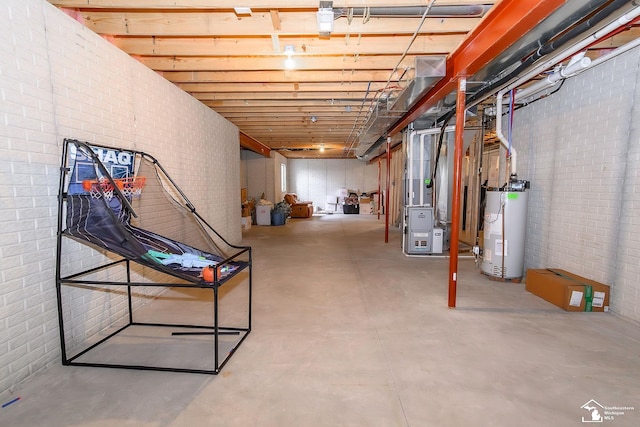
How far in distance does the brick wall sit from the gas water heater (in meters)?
4.45

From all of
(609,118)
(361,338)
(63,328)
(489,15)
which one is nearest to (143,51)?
(63,328)

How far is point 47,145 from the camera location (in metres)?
2.17

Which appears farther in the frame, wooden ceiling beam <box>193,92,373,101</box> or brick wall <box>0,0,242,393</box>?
wooden ceiling beam <box>193,92,373,101</box>

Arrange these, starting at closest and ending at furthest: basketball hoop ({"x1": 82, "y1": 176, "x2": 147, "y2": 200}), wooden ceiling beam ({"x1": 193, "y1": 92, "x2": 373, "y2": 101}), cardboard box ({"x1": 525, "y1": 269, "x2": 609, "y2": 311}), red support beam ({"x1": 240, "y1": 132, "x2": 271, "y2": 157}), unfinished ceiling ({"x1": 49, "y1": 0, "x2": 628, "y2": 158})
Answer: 1. basketball hoop ({"x1": 82, "y1": 176, "x2": 147, "y2": 200})
2. unfinished ceiling ({"x1": 49, "y1": 0, "x2": 628, "y2": 158})
3. cardboard box ({"x1": 525, "y1": 269, "x2": 609, "y2": 311})
4. wooden ceiling beam ({"x1": 193, "y1": 92, "x2": 373, "y2": 101})
5. red support beam ({"x1": 240, "y1": 132, "x2": 271, "y2": 157})

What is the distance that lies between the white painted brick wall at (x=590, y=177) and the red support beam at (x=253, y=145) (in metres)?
6.60

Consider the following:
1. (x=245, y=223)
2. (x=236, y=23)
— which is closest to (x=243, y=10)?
(x=236, y=23)

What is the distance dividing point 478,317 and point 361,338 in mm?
1281

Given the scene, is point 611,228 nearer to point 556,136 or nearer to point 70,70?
point 556,136

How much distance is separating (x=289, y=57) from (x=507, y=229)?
3489mm

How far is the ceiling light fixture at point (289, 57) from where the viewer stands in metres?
3.27

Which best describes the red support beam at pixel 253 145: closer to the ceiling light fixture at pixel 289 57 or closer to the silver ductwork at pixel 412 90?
the silver ductwork at pixel 412 90

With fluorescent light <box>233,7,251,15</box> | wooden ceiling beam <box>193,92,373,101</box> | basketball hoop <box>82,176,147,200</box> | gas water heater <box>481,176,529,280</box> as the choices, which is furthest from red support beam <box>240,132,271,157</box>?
gas water heater <box>481,176,529,280</box>

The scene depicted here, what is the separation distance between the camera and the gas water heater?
12.7 feet

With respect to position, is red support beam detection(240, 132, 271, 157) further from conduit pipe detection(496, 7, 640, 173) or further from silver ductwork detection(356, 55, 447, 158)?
conduit pipe detection(496, 7, 640, 173)
